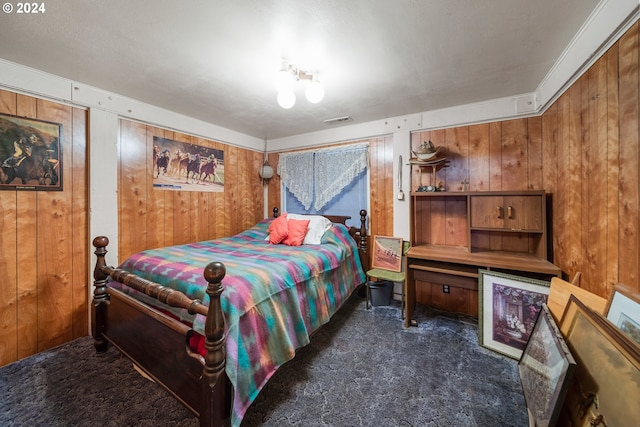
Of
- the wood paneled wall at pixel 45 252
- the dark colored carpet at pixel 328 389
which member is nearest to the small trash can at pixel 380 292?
the dark colored carpet at pixel 328 389

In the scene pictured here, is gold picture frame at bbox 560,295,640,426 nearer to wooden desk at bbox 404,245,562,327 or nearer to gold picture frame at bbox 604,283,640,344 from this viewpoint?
gold picture frame at bbox 604,283,640,344

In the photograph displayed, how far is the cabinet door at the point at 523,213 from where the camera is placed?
2.16 m

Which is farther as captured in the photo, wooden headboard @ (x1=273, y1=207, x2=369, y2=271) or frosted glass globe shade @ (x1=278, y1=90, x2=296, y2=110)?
wooden headboard @ (x1=273, y1=207, x2=369, y2=271)

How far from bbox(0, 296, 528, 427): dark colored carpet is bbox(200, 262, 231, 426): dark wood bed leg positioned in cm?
36

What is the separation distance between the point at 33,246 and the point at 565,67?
4.40m

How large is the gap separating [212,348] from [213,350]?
12mm

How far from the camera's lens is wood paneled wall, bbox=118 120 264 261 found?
253 centimetres

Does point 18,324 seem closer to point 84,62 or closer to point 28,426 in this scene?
point 28,426

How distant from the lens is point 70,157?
2195 millimetres

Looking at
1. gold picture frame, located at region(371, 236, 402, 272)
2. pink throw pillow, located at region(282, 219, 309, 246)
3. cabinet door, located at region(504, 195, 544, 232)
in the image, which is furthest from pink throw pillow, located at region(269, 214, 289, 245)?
cabinet door, located at region(504, 195, 544, 232)

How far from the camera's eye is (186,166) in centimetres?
304

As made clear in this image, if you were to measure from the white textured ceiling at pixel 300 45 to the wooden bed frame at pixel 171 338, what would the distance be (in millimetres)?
1421

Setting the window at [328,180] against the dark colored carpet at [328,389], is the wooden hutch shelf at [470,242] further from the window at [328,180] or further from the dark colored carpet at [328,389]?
the window at [328,180]

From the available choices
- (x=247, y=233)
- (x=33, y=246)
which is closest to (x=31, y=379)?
(x=33, y=246)
